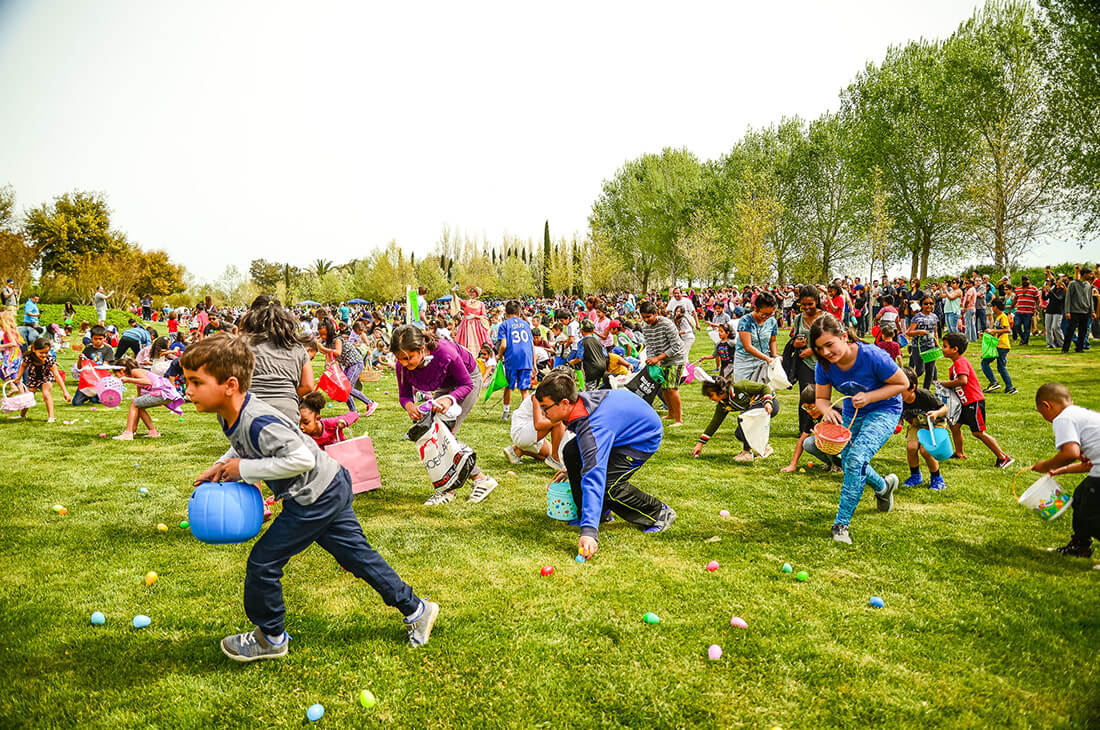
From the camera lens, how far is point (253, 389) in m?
5.07

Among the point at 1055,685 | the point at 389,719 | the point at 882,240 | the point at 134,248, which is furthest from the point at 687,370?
the point at 134,248

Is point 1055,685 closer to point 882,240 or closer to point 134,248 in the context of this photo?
point 882,240

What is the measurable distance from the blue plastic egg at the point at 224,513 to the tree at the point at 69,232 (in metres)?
56.1

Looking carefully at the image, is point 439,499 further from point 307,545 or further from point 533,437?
point 307,545

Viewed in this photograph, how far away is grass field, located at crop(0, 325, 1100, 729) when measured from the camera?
9.84 ft

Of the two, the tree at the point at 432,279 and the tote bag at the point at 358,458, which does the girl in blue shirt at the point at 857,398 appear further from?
the tree at the point at 432,279

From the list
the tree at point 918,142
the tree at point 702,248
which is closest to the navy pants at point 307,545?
the tree at point 918,142

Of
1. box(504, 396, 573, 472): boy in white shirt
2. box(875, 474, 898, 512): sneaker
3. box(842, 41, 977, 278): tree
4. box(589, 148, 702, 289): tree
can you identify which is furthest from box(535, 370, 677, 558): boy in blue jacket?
box(589, 148, 702, 289): tree

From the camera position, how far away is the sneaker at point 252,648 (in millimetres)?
3334

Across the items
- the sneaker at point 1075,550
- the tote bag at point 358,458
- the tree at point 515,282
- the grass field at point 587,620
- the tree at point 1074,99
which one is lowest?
the grass field at point 587,620

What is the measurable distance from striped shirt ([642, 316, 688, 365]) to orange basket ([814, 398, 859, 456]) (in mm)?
3999

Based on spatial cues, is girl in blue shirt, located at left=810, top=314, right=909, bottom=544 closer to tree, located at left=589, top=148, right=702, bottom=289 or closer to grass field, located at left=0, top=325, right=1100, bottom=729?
Answer: grass field, located at left=0, top=325, right=1100, bottom=729

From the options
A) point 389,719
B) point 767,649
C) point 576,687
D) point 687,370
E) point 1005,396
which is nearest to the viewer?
point 389,719

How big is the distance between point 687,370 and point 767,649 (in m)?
5.90
